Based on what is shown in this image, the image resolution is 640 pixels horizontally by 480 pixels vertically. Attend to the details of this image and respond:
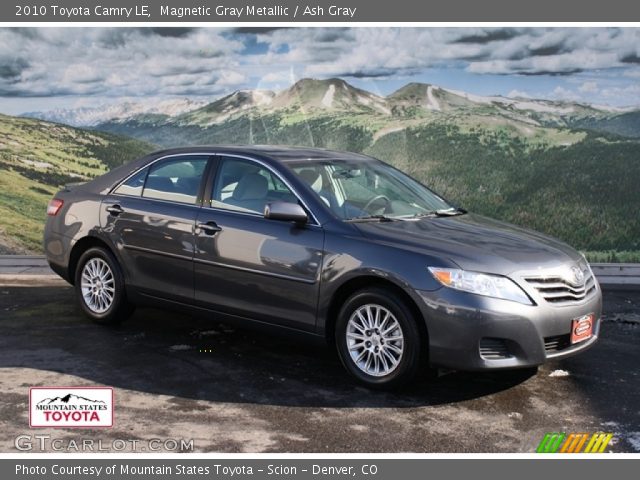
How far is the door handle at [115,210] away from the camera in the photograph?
7172 millimetres

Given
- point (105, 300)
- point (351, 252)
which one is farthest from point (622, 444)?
point (105, 300)

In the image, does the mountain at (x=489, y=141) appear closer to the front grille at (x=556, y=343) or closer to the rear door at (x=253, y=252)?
the rear door at (x=253, y=252)

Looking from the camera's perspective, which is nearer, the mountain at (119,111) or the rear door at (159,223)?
the rear door at (159,223)

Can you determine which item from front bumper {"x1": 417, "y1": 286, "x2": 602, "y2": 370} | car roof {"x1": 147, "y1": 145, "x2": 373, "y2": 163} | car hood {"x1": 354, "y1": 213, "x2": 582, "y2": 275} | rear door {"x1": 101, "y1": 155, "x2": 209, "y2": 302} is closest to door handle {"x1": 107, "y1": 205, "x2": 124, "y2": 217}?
rear door {"x1": 101, "y1": 155, "x2": 209, "y2": 302}

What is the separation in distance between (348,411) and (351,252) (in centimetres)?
104

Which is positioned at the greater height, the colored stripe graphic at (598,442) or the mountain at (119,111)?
the mountain at (119,111)

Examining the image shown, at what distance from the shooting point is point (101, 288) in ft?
24.2

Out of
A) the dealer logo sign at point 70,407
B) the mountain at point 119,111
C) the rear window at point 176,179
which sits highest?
the mountain at point 119,111

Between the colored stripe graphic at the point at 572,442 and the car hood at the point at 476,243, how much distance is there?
1045 millimetres

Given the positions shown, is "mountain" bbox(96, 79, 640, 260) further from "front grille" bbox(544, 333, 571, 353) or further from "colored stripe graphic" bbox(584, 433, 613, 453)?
"colored stripe graphic" bbox(584, 433, 613, 453)

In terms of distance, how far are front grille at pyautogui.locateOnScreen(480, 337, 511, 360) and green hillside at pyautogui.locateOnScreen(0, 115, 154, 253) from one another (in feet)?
24.4

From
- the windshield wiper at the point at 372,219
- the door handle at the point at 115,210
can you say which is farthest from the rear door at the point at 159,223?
the windshield wiper at the point at 372,219

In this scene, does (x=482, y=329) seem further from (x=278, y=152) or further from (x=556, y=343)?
(x=278, y=152)

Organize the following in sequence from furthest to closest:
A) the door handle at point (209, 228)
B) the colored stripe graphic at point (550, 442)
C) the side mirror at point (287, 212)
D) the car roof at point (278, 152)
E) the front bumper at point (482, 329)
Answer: the car roof at point (278, 152) → the door handle at point (209, 228) → the side mirror at point (287, 212) → the front bumper at point (482, 329) → the colored stripe graphic at point (550, 442)
